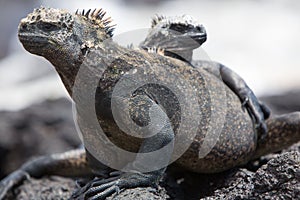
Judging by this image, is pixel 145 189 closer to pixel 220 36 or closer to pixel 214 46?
pixel 214 46

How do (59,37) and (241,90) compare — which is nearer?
(59,37)

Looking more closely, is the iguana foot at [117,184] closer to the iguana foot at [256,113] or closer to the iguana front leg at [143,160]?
the iguana front leg at [143,160]

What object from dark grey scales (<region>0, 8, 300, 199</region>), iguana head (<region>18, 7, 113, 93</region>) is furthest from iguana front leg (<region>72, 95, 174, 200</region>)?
iguana head (<region>18, 7, 113, 93</region>)

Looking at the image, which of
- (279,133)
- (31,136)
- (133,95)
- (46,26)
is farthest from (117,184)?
(31,136)

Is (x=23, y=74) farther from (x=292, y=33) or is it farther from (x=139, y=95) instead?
(x=139, y=95)

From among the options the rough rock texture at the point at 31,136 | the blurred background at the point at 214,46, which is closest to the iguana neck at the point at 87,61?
the rough rock texture at the point at 31,136

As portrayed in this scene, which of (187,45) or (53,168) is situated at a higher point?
(187,45)

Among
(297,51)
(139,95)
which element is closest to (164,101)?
(139,95)
